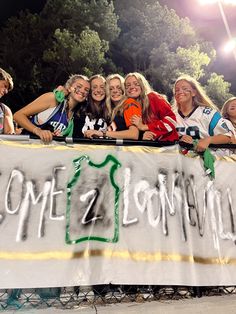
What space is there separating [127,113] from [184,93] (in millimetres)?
710

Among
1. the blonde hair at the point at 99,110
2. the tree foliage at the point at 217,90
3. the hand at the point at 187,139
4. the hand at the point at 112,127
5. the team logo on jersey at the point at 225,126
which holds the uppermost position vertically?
the tree foliage at the point at 217,90

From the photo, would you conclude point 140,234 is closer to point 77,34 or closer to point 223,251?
point 223,251

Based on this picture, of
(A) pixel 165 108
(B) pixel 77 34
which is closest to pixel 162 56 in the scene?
(B) pixel 77 34

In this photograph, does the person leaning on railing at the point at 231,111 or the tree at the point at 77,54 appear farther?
the tree at the point at 77,54

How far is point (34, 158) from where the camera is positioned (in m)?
3.26

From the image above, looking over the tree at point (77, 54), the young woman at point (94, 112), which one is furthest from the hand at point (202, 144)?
the tree at point (77, 54)

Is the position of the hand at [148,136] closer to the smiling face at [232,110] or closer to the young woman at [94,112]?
the young woman at [94,112]

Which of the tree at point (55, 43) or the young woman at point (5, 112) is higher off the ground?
the tree at point (55, 43)

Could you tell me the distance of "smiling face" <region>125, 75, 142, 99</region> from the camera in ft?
13.9

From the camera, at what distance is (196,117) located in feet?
13.3

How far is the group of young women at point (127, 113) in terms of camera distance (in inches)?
153

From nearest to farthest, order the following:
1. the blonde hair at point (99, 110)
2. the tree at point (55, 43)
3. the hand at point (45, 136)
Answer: the hand at point (45, 136)
the blonde hair at point (99, 110)
the tree at point (55, 43)

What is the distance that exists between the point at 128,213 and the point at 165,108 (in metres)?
1.44

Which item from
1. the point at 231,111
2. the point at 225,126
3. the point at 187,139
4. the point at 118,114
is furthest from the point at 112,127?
the point at 231,111
